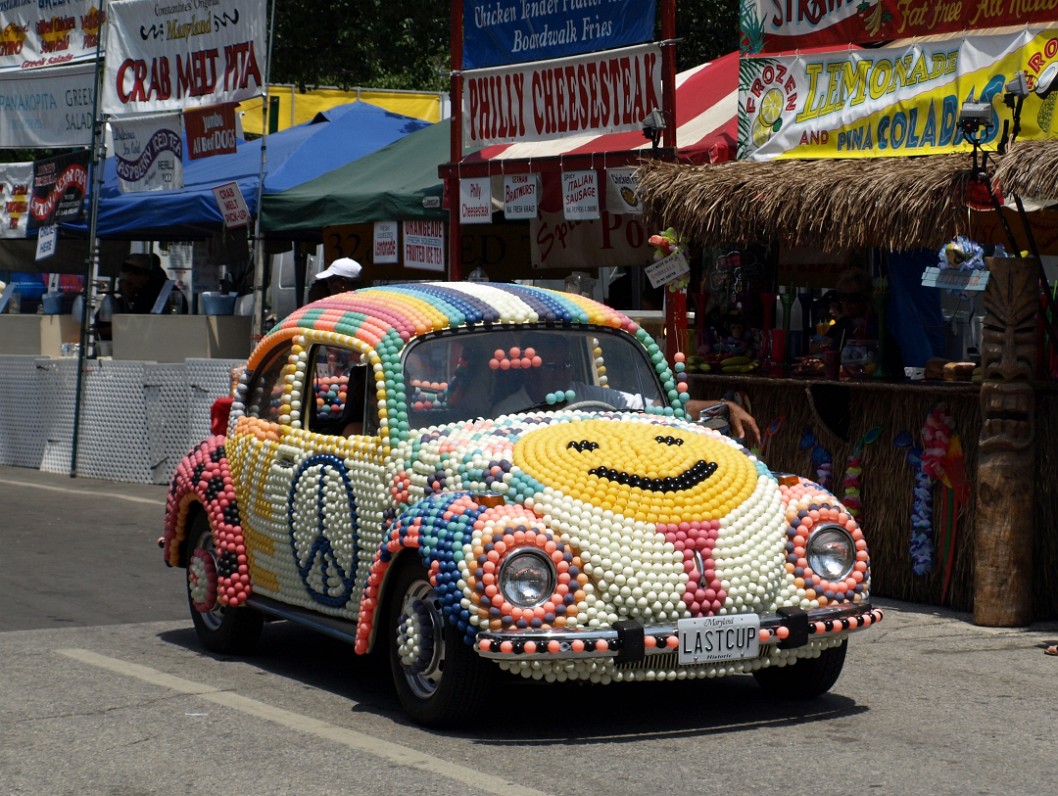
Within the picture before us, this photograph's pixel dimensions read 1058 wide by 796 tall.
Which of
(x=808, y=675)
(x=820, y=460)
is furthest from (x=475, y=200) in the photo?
(x=808, y=675)

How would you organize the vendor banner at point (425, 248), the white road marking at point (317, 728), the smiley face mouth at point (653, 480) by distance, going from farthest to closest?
the vendor banner at point (425, 248), the smiley face mouth at point (653, 480), the white road marking at point (317, 728)

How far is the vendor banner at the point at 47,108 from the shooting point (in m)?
18.2

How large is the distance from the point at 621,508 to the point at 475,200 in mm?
7708

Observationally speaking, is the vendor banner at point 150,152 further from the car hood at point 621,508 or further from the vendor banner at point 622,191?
the car hood at point 621,508

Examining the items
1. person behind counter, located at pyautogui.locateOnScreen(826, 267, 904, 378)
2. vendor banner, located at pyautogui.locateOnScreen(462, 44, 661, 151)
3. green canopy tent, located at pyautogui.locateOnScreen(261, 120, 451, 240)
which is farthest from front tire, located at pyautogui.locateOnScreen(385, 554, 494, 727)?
green canopy tent, located at pyautogui.locateOnScreen(261, 120, 451, 240)

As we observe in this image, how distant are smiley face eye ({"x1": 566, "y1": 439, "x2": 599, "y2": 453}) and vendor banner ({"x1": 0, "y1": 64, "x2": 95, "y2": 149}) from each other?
12245mm

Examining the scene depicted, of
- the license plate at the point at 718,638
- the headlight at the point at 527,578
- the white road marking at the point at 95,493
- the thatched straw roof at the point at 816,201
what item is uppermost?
the thatched straw roof at the point at 816,201

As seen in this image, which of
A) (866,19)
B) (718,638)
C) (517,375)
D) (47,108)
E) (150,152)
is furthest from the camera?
(47,108)

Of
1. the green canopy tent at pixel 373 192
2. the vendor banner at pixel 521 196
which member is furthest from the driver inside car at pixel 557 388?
the green canopy tent at pixel 373 192

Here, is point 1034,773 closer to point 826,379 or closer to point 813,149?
point 826,379

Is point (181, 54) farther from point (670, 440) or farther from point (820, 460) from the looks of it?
point (670, 440)

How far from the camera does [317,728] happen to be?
6.66 m

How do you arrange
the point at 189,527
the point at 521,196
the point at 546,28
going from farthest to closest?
the point at 521,196
the point at 546,28
the point at 189,527

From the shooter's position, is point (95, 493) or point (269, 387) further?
point (95, 493)
